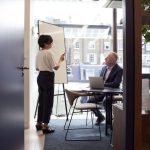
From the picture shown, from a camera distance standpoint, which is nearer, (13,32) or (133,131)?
(133,131)

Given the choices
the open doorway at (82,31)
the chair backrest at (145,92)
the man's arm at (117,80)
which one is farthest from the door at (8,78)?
the open doorway at (82,31)

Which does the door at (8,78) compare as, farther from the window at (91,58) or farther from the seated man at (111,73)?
the window at (91,58)

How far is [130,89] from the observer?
1.73 metres

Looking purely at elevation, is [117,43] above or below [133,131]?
above

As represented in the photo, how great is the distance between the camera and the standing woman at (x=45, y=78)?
169 inches

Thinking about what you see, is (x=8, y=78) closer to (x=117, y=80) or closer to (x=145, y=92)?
(x=145, y=92)

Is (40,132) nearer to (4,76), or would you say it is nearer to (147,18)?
(4,76)

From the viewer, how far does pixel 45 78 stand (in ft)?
14.1

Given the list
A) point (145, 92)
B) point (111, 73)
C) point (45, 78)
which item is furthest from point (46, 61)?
point (145, 92)

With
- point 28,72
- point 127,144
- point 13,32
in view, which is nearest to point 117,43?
point 28,72

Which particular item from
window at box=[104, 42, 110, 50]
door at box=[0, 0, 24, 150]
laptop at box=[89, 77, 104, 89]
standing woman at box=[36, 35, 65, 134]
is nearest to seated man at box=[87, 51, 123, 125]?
laptop at box=[89, 77, 104, 89]

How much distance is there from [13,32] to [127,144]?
1231mm

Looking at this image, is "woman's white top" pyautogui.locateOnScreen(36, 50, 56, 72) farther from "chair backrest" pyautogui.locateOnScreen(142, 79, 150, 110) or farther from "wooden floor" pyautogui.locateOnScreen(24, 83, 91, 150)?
"chair backrest" pyautogui.locateOnScreen(142, 79, 150, 110)

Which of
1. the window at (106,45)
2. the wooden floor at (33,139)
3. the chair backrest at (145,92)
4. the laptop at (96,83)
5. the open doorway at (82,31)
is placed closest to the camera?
the chair backrest at (145,92)
